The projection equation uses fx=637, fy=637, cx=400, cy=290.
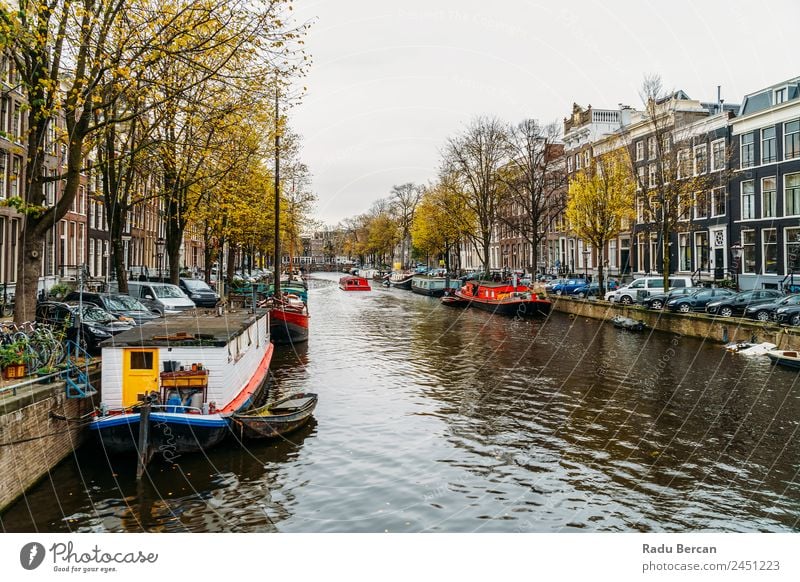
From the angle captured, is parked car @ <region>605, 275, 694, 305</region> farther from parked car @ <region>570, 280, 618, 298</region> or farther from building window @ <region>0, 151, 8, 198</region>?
building window @ <region>0, 151, 8, 198</region>

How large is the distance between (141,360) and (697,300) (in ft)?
97.6

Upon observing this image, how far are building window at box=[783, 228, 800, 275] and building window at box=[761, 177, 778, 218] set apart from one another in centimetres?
208

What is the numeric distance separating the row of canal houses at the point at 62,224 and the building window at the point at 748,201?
39.2 m

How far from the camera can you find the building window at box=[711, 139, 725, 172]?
46719 mm

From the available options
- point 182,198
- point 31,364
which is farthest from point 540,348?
point 31,364

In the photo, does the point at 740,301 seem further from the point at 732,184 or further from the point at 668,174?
the point at 732,184

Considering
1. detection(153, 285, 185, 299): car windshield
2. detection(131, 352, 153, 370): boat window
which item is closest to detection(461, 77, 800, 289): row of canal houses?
detection(153, 285, 185, 299): car windshield

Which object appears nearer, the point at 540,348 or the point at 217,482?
the point at 217,482

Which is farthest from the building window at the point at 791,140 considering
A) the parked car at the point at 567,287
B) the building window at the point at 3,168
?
the building window at the point at 3,168

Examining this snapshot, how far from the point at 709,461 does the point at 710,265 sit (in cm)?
3943

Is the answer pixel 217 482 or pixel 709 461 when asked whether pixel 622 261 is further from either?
pixel 217 482
